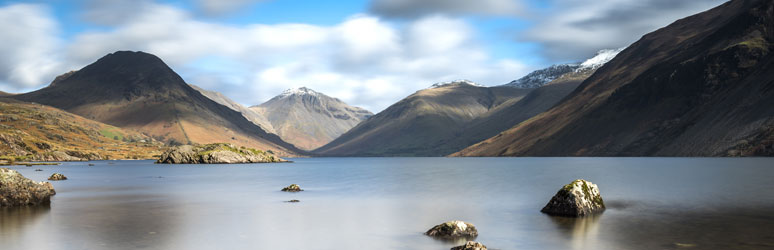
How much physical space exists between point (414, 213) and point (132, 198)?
100 ft

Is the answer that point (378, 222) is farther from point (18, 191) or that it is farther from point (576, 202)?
point (18, 191)

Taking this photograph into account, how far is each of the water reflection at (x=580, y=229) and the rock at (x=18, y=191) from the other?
133 ft

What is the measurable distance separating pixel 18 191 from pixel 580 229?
41.8m

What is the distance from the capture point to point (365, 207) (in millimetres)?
43875

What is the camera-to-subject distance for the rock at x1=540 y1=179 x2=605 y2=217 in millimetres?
35438

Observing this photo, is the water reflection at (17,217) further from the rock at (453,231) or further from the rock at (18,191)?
the rock at (453,231)

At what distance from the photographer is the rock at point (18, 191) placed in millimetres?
39938

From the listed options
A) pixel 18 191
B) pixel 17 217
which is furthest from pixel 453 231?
pixel 18 191

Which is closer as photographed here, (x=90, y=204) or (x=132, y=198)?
(x=90, y=204)

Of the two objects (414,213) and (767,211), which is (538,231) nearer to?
(414,213)

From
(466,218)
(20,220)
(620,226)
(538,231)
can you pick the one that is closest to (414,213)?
(466,218)

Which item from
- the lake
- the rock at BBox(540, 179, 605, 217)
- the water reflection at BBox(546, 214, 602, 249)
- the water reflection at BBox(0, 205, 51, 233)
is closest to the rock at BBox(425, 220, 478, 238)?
the lake

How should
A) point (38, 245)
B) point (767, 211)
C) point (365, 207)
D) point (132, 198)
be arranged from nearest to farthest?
point (38, 245) → point (767, 211) → point (365, 207) → point (132, 198)

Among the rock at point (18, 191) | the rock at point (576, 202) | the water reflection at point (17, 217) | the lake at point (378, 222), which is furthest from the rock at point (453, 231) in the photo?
the rock at point (18, 191)
